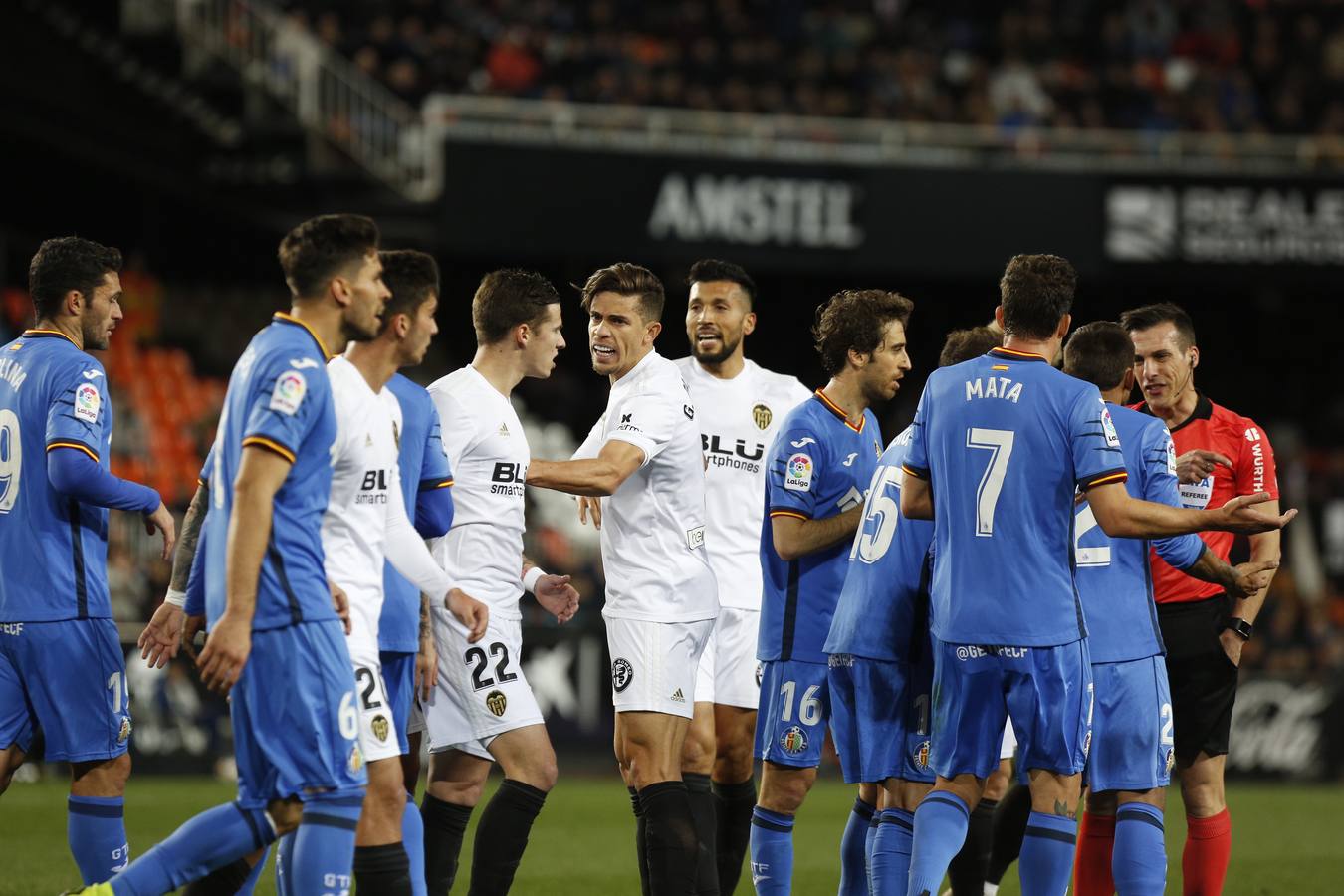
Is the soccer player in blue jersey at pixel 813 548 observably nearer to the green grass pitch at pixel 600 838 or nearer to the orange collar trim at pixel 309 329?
the green grass pitch at pixel 600 838

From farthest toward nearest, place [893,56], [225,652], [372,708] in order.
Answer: [893,56] < [372,708] < [225,652]

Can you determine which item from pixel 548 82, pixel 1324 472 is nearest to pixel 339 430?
pixel 548 82

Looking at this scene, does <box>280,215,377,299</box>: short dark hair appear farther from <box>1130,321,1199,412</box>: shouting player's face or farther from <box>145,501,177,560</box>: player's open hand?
<box>1130,321,1199,412</box>: shouting player's face

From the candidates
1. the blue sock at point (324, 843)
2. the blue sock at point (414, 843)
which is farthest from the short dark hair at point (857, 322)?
the blue sock at point (324, 843)

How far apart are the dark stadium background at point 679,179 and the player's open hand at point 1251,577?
35.2 ft

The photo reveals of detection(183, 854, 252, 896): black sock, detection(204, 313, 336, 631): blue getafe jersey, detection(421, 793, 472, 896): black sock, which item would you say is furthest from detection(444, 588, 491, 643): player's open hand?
detection(421, 793, 472, 896): black sock

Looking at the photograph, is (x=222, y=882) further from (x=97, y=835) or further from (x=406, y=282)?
(x=406, y=282)

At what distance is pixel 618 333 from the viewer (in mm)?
6742

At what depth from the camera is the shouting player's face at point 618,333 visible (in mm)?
6738

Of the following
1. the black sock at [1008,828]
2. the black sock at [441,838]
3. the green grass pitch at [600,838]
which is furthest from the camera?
Result: the green grass pitch at [600,838]

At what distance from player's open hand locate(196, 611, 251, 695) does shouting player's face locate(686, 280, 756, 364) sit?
12.1 ft

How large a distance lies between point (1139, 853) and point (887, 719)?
3.49 feet

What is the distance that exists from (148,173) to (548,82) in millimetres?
5051

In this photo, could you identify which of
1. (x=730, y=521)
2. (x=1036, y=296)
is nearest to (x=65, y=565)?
(x=730, y=521)
